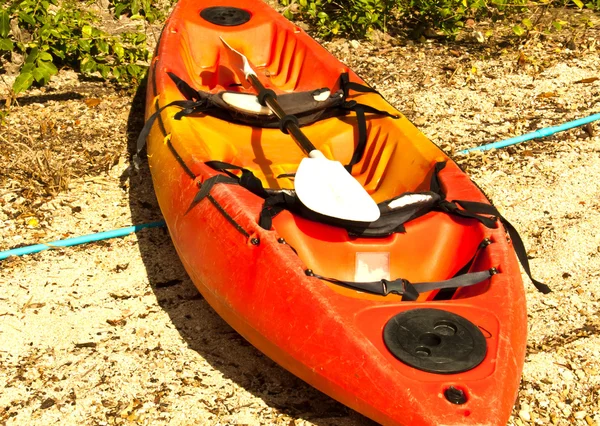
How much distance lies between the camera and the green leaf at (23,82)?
16.5ft

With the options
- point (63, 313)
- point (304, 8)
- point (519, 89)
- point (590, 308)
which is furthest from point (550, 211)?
point (304, 8)

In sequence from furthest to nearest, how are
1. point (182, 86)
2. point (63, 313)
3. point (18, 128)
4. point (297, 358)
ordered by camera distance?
point (18, 128) < point (182, 86) < point (63, 313) < point (297, 358)

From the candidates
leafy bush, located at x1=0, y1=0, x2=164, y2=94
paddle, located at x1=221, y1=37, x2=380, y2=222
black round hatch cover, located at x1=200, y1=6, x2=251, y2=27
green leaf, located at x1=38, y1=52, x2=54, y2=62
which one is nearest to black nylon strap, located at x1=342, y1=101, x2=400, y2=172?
paddle, located at x1=221, y1=37, x2=380, y2=222

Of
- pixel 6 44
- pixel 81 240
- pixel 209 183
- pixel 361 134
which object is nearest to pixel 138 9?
pixel 6 44

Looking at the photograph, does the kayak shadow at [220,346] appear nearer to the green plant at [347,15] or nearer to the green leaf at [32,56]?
the green leaf at [32,56]

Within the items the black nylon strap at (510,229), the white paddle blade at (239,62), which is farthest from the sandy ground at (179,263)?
the white paddle blade at (239,62)

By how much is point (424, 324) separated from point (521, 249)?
780 mm

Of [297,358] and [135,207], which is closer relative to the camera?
Result: [297,358]

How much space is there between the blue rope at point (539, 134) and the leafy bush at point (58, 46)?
234cm

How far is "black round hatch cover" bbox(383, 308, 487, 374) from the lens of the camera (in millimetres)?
2639

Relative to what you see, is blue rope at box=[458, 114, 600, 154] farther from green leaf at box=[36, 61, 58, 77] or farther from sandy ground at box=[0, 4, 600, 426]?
green leaf at box=[36, 61, 58, 77]

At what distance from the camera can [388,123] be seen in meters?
4.02

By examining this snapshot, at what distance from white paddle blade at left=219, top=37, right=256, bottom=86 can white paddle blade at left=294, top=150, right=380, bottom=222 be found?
4.25ft

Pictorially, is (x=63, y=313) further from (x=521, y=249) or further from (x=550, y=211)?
(x=550, y=211)
